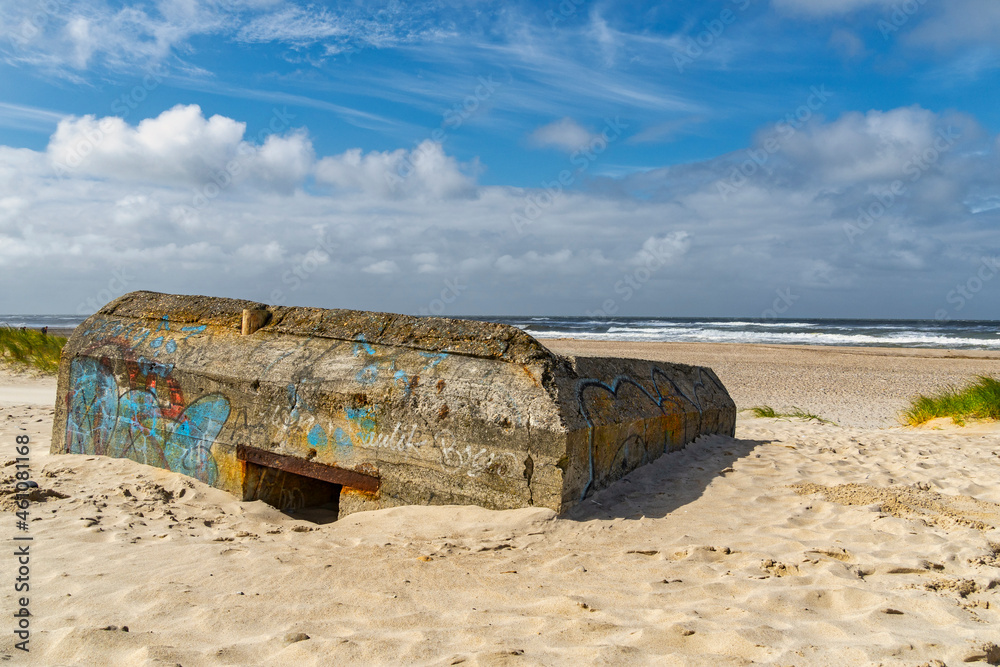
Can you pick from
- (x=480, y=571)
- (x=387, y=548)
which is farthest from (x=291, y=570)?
(x=480, y=571)

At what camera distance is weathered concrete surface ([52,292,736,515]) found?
3.71 metres

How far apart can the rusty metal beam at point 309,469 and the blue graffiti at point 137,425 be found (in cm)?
35

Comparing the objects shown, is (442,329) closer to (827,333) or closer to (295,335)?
(295,335)

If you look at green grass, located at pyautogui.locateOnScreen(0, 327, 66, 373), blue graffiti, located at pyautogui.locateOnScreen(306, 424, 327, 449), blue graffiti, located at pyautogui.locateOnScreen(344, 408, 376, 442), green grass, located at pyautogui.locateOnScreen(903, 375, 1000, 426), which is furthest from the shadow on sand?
green grass, located at pyautogui.locateOnScreen(0, 327, 66, 373)

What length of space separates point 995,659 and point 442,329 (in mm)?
3050

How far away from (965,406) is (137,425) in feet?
29.2

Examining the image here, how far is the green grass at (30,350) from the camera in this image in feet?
39.6

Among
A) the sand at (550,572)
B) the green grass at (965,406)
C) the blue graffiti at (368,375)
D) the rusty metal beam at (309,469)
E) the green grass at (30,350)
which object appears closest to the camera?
the sand at (550,572)

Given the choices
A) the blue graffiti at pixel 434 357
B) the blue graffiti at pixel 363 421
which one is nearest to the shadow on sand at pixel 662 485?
the blue graffiti at pixel 434 357

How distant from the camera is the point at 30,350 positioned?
12.4m

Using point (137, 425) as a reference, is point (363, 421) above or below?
above

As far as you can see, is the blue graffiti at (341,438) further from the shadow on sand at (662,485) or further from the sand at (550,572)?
the shadow on sand at (662,485)

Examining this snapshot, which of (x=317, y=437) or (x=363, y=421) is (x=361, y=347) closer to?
(x=363, y=421)

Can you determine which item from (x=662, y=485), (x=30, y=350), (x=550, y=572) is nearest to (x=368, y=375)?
(x=550, y=572)
